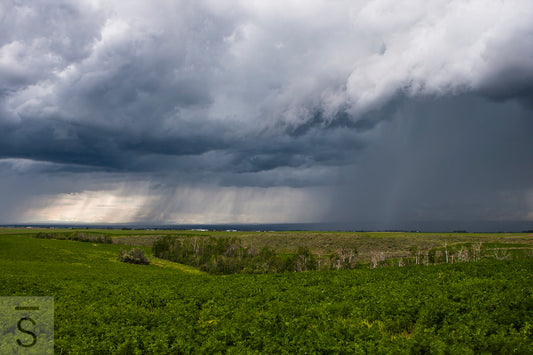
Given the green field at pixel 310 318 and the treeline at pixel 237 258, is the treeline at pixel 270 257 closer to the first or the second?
the treeline at pixel 237 258

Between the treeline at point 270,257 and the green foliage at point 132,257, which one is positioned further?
the treeline at point 270,257

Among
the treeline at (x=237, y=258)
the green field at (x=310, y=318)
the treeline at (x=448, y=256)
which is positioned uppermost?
the green field at (x=310, y=318)

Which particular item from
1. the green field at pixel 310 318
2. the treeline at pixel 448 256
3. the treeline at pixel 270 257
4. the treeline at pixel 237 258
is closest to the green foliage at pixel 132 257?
the treeline at pixel 270 257

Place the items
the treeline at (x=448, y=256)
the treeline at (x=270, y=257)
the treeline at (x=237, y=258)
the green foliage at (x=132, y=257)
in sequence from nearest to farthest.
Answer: the treeline at (x=448, y=256), the green foliage at (x=132, y=257), the treeline at (x=270, y=257), the treeline at (x=237, y=258)

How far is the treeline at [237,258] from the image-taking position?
12281 cm

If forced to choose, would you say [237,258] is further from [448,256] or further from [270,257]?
[448,256]

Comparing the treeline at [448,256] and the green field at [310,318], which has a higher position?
the green field at [310,318]

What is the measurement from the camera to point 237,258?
136 meters

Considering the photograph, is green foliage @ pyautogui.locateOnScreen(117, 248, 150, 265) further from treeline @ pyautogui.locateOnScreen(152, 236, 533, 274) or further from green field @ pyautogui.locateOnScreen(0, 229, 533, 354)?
green field @ pyautogui.locateOnScreen(0, 229, 533, 354)

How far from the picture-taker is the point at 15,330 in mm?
14602

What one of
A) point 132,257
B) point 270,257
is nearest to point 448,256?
point 270,257

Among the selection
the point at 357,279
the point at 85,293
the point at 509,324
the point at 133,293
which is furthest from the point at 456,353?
the point at 85,293

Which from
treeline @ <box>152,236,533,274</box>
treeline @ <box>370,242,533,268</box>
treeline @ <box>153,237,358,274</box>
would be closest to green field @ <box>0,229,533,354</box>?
treeline @ <box>370,242,533,268</box>

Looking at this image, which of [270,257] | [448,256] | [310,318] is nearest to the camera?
[310,318]
